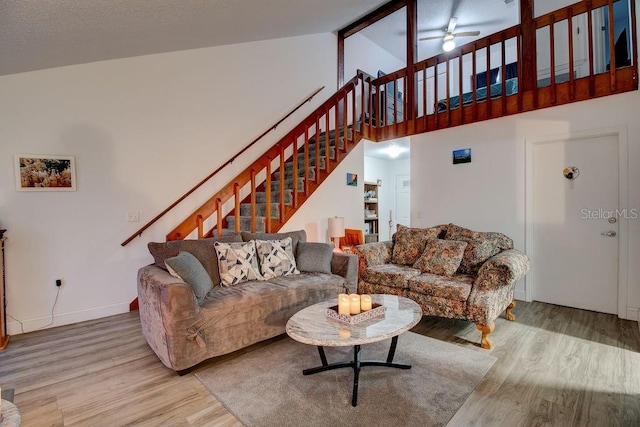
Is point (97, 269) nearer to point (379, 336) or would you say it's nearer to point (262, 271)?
point (262, 271)

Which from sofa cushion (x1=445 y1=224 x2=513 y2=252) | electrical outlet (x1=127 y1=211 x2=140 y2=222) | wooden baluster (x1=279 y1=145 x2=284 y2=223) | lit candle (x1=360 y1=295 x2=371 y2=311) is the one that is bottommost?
lit candle (x1=360 y1=295 x2=371 y2=311)

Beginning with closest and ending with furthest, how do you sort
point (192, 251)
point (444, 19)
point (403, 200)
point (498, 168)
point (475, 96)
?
1. point (192, 251)
2. point (498, 168)
3. point (475, 96)
4. point (444, 19)
5. point (403, 200)

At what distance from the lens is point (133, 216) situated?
356 cm

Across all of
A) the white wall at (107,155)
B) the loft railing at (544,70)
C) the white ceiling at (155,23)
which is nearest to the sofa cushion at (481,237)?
the loft railing at (544,70)

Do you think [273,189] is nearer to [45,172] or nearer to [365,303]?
[45,172]

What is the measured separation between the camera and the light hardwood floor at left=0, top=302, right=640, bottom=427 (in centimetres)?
174

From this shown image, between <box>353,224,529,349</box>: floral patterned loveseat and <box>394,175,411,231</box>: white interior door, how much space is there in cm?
334

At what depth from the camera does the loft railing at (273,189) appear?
12.4 ft

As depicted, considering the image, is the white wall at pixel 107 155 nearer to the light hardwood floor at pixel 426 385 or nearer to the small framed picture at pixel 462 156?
the light hardwood floor at pixel 426 385

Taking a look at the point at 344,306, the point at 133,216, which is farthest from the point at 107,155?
the point at 344,306

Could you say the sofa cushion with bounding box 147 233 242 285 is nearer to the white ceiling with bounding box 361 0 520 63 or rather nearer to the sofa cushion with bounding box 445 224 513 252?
the sofa cushion with bounding box 445 224 513 252

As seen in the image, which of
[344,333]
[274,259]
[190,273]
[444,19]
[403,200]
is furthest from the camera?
[403,200]

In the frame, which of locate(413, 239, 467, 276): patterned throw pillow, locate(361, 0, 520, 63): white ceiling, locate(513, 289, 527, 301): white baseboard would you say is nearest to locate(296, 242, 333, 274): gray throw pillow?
locate(413, 239, 467, 276): patterned throw pillow

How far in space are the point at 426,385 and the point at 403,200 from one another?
542cm
